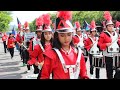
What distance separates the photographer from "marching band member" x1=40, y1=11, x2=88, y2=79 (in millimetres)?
4258

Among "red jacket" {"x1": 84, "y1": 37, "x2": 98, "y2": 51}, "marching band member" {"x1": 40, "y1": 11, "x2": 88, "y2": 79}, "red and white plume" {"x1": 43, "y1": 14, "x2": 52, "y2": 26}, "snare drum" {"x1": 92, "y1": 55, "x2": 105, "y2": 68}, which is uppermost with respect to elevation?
"red and white plume" {"x1": 43, "y1": 14, "x2": 52, "y2": 26}

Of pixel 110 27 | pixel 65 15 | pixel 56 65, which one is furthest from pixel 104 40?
pixel 56 65

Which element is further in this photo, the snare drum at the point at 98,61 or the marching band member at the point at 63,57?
the snare drum at the point at 98,61

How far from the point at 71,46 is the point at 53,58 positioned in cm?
30

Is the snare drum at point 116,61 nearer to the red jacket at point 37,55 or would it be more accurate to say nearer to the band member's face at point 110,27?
the band member's face at point 110,27

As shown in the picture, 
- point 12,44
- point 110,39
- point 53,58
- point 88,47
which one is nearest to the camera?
point 53,58

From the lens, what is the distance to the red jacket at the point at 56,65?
4.24 meters

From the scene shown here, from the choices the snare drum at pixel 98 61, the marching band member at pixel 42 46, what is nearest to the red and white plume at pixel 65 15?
the marching band member at pixel 42 46

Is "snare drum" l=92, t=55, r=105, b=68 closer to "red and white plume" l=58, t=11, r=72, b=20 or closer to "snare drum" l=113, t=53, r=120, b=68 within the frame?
"snare drum" l=113, t=53, r=120, b=68

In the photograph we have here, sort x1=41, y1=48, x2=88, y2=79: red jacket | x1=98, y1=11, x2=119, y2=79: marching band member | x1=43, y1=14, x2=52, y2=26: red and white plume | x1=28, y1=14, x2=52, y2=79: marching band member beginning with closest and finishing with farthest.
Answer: x1=41, y1=48, x2=88, y2=79: red jacket < x1=43, y1=14, x2=52, y2=26: red and white plume < x1=28, y1=14, x2=52, y2=79: marching band member < x1=98, y1=11, x2=119, y2=79: marching band member

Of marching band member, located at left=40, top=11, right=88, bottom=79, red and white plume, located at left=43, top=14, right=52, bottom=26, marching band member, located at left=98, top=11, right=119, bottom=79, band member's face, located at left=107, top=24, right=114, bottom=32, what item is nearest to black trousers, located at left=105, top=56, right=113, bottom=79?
marching band member, located at left=98, top=11, right=119, bottom=79
